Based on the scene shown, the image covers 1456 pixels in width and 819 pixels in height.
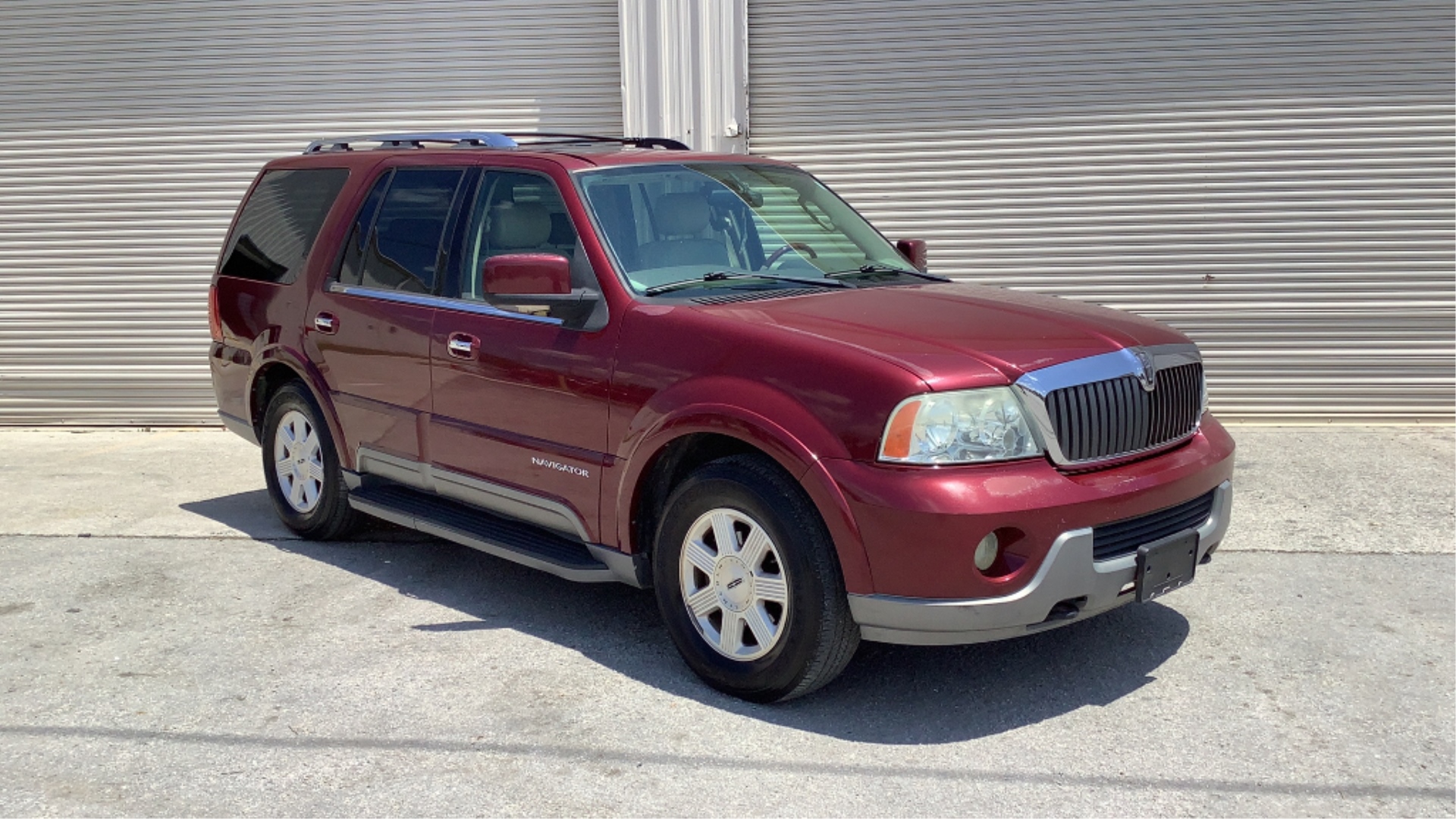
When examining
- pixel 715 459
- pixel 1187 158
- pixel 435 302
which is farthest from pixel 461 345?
pixel 1187 158

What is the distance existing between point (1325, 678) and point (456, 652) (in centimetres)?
307

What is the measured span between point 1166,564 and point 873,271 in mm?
1760

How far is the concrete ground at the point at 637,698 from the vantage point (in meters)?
3.94

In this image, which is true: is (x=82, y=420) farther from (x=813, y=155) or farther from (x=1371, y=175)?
(x=1371, y=175)

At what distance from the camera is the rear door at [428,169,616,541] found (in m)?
5.00

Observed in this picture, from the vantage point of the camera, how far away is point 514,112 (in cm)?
956

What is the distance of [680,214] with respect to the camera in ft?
17.5

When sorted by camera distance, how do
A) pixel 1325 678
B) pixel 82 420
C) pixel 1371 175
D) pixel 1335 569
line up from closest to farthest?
pixel 1325 678 → pixel 1335 569 → pixel 1371 175 → pixel 82 420

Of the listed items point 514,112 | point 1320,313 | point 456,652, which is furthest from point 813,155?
point 456,652

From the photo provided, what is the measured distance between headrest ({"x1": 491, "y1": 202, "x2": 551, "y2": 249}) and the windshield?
→ 0.76 feet


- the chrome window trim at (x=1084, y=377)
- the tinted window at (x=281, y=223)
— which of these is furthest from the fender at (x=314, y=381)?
the chrome window trim at (x=1084, y=377)

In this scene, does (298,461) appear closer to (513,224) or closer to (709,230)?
(513,224)

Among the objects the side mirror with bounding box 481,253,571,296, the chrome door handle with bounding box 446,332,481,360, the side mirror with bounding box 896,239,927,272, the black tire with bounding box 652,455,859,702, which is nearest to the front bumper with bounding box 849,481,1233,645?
the black tire with bounding box 652,455,859,702

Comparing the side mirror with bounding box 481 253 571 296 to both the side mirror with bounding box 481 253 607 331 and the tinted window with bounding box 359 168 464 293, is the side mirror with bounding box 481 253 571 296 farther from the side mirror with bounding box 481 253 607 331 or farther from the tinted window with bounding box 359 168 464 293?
the tinted window with bounding box 359 168 464 293
